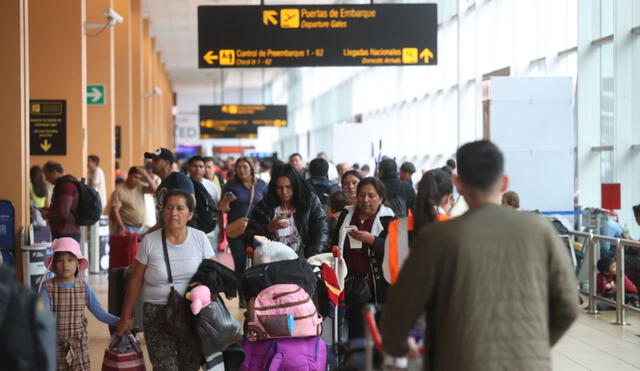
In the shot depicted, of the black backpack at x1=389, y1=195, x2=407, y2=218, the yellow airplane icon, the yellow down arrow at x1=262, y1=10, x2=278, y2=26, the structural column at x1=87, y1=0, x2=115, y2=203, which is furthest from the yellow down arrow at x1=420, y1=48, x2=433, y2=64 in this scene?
the structural column at x1=87, y1=0, x2=115, y2=203

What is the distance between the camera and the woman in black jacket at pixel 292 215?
790 cm

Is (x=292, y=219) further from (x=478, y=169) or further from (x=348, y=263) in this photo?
(x=478, y=169)

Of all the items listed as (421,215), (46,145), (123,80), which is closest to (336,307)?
(421,215)

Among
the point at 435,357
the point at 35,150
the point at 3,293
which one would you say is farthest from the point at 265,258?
the point at 35,150

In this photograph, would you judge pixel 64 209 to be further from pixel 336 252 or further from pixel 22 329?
pixel 22 329

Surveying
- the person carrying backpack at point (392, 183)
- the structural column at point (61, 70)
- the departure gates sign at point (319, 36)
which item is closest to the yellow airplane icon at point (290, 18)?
the departure gates sign at point (319, 36)

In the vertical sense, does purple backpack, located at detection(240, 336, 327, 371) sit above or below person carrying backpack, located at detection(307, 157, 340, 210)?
below

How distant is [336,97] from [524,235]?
34.0 metres

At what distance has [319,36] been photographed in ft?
49.5

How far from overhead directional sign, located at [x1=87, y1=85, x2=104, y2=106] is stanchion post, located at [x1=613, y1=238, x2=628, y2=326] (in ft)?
35.7

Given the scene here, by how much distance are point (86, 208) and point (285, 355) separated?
266 inches

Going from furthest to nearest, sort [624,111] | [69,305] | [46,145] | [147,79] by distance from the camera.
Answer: [147,79]
[46,145]
[624,111]
[69,305]

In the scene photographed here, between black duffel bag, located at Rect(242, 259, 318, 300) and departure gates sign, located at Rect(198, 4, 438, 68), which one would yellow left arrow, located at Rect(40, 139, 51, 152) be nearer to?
departure gates sign, located at Rect(198, 4, 438, 68)

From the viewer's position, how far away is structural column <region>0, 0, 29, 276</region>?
10.8 metres
